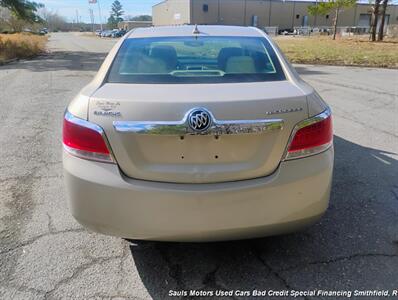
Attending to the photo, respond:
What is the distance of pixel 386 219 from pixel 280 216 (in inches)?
58.9

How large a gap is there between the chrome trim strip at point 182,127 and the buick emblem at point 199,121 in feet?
0.05

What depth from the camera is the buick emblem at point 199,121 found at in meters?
2.06

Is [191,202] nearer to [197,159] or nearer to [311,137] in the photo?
[197,159]

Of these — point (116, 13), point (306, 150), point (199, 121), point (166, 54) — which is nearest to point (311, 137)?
point (306, 150)

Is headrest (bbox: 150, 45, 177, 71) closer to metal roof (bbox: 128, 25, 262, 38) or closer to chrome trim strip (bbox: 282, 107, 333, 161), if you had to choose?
metal roof (bbox: 128, 25, 262, 38)

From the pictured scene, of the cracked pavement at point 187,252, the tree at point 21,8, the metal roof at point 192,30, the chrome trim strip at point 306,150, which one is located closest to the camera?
the chrome trim strip at point 306,150

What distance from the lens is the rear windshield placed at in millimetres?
2572

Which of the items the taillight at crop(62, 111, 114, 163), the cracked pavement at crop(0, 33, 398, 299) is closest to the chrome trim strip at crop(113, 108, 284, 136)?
the taillight at crop(62, 111, 114, 163)

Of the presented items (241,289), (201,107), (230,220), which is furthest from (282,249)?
(201,107)

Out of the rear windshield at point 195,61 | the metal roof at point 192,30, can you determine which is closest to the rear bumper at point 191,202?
the rear windshield at point 195,61

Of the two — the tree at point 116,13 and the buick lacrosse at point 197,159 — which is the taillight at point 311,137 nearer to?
the buick lacrosse at point 197,159

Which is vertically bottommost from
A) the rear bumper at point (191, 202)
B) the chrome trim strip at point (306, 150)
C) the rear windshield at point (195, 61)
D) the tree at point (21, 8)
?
the rear bumper at point (191, 202)

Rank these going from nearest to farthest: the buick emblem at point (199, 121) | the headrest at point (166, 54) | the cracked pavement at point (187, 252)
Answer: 1. the buick emblem at point (199, 121)
2. the cracked pavement at point (187, 252)
3. the headrest at point (166, 54)

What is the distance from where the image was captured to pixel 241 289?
2.43 metres
